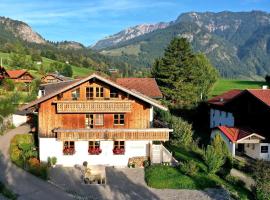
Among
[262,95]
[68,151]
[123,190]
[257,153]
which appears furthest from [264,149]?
[68,151]

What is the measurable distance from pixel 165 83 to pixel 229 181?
118 feet

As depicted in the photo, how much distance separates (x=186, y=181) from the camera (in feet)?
104

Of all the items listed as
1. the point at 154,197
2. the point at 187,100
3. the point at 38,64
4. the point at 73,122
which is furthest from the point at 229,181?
the point at 38,64

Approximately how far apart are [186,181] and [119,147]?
22.6ft

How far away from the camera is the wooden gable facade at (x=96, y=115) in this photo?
35781 millimetres

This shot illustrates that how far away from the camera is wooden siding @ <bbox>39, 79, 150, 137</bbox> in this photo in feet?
119

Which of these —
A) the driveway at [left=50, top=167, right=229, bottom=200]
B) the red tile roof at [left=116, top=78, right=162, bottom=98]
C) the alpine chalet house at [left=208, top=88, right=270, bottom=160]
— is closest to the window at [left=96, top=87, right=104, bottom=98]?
the driveway at [left=50, top=167, right=229, bottom=200]

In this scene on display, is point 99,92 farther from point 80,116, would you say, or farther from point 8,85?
point 8,85

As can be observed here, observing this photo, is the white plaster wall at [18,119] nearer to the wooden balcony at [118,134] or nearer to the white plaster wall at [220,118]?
the wooden balcony at [118,134]

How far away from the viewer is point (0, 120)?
167ft

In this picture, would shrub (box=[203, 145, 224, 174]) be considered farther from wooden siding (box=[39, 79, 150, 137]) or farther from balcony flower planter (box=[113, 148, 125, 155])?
balcony flower planter (box=[113, 148, 125, 155])

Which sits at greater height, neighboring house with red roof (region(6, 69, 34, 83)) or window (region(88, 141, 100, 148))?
neighboring house with red roof (region(6, 69, 34, 83))

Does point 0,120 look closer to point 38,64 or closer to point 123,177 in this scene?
point 123,177

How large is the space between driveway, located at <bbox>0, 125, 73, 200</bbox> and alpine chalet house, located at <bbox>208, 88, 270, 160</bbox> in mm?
20449
